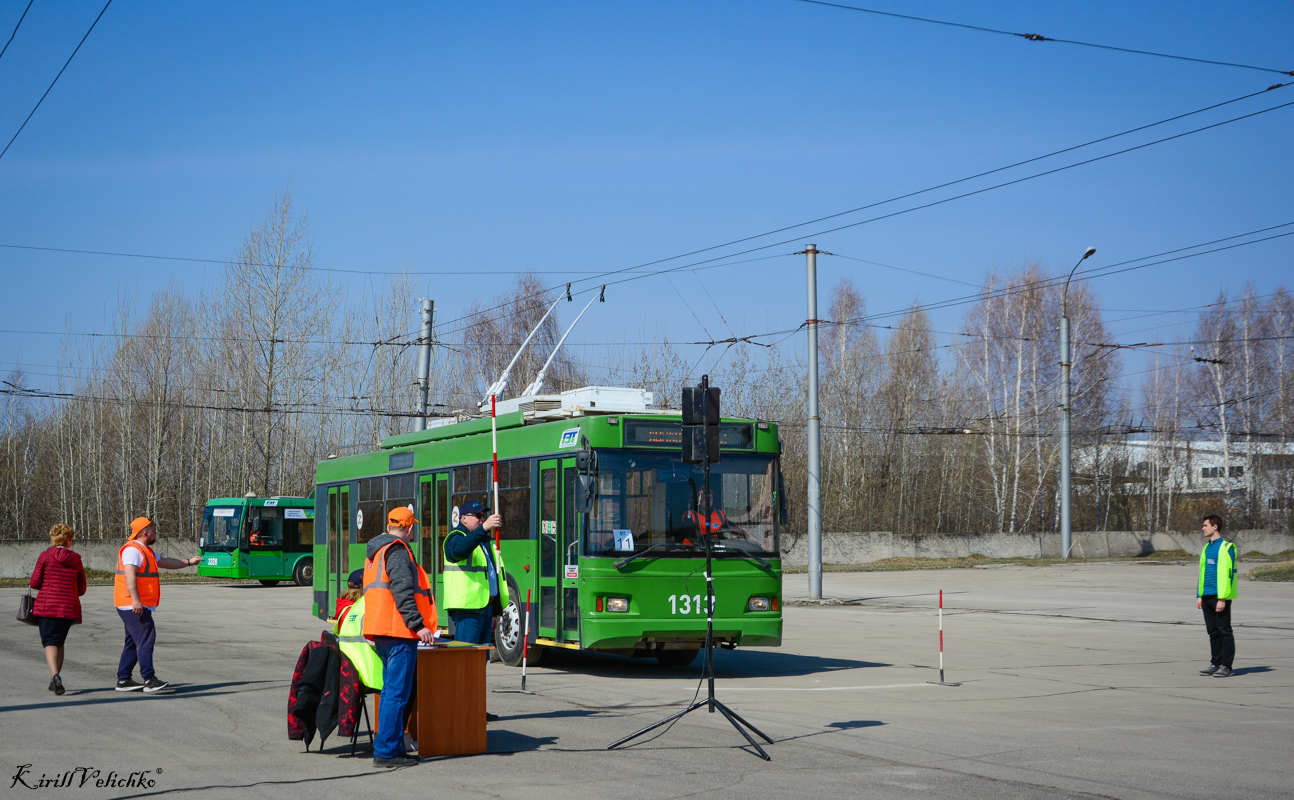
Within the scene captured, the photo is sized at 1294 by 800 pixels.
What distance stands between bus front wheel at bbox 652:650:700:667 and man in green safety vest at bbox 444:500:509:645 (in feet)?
16.4

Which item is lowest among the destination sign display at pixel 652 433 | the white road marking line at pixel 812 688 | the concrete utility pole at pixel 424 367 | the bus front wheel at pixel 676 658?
the bus front wheel at pixel 676 658

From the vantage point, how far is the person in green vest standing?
1376 centimetres

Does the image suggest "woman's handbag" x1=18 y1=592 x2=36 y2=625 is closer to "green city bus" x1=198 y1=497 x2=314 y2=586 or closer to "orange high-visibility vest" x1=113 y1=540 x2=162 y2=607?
"orange high-visibility vest" x1=113 y1=540 x2=162 y2=607

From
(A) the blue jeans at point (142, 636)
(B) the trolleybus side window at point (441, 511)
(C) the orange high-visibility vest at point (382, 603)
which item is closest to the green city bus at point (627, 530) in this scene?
(B) the trolleybus side window at point (441, 511)

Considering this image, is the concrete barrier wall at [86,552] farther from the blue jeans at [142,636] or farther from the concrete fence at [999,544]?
the blue jeans at [142,636]

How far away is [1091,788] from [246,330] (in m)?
45.3

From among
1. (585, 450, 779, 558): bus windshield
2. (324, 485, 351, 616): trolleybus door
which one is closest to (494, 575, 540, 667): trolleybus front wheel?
(585, 450, 779, 558): bus windshield

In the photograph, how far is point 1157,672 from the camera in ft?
46.7

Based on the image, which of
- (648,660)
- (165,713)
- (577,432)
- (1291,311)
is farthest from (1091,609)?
(1291,311)

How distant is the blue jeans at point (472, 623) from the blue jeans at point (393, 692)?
2414mm

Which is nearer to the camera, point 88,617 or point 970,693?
point 970,693

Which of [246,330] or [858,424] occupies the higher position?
[246,330]

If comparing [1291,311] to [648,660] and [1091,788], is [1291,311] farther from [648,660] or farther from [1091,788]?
[1091,788]

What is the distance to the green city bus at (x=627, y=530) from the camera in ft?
43.3
